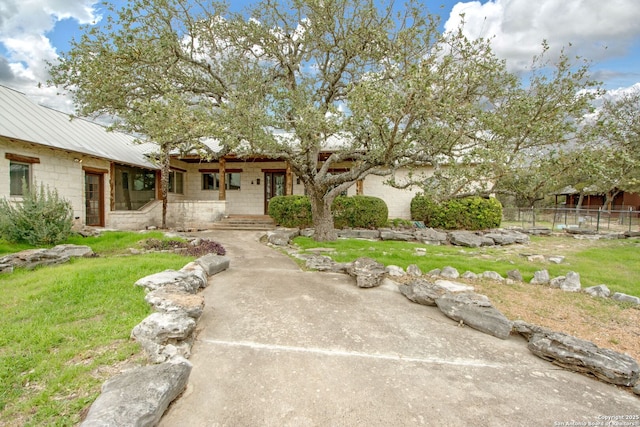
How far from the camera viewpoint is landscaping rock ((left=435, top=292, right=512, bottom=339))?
3689mm

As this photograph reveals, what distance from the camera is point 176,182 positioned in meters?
16.2

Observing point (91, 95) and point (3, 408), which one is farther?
point (91, 95)

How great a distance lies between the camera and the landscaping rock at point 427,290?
4.59 metres

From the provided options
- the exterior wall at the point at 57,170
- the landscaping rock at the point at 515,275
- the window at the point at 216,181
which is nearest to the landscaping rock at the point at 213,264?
the landscaping rock at the point at 515,275

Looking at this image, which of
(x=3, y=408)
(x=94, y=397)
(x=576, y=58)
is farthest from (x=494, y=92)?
(x=3, y=408)

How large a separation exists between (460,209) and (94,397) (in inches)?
538

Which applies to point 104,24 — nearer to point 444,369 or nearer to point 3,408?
point 3,408

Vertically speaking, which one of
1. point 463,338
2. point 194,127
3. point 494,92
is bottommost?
point 463,338

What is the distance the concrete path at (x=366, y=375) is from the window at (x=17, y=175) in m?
9.58

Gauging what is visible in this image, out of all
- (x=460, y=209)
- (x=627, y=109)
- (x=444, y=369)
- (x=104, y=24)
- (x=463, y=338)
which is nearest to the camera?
(x=444, y=369)

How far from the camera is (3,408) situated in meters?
2.17

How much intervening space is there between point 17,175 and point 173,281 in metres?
9.01

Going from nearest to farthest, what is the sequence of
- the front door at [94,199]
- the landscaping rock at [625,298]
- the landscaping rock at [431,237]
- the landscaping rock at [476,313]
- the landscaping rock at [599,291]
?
the landscaping rock at [476,313], the landscaping rock at [625,298], the landscaping rock at [599,291], the landscaping rock at [431,237], the front door at [94,199]

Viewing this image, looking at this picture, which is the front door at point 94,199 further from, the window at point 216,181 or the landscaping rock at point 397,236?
the landscaping rock at point 397,236
